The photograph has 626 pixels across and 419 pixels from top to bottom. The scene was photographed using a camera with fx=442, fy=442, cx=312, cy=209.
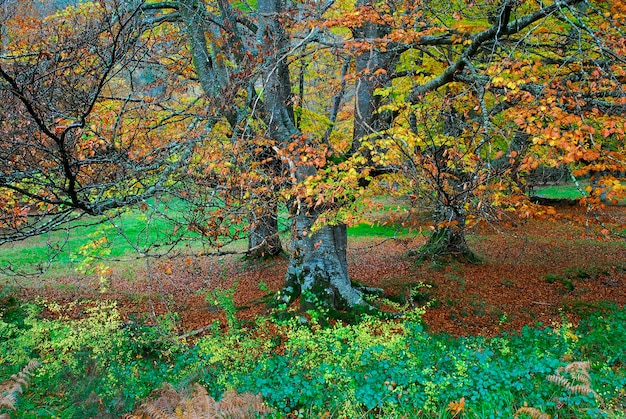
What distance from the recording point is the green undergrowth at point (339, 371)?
15.7 feet

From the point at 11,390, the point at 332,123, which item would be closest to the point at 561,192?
the point at 332,123

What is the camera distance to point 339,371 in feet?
17.3

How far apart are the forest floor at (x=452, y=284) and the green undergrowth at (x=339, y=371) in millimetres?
1027

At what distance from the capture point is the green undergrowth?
479cm

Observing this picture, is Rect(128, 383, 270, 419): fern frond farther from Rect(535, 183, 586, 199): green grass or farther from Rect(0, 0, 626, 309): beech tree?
Rect(535, 183, 586, 199): green grass

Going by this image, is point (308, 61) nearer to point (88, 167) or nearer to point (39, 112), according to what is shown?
point (88, 167)

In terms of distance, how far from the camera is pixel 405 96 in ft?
27.6

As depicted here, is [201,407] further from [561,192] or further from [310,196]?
[561,192]

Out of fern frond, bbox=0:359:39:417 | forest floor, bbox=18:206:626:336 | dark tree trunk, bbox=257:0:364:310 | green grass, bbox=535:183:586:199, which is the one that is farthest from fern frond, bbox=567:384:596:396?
green grass, bbox=535:183:586:199

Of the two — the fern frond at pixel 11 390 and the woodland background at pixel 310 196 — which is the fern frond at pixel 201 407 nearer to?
the woodland background at pixel 310 196

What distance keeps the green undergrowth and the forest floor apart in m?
1.03

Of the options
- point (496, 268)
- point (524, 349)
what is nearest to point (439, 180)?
point (524, 349)

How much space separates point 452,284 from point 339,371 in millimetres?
6683

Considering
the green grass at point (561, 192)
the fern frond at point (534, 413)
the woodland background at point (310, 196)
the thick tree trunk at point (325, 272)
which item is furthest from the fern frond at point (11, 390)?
the green grass at point (561, 192)
